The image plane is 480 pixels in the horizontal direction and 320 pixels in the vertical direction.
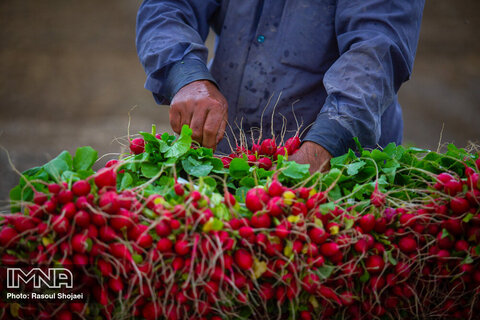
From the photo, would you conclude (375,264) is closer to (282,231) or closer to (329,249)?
(329,249)

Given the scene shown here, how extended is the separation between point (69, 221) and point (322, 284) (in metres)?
0.72

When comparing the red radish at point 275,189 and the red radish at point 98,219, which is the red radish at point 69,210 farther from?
the red radish at point 275,189

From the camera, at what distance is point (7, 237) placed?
977 millimetres

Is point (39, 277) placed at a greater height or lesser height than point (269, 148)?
lesser

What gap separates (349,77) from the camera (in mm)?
1656

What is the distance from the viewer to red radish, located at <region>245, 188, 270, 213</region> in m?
1.12

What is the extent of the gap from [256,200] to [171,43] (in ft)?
3.48

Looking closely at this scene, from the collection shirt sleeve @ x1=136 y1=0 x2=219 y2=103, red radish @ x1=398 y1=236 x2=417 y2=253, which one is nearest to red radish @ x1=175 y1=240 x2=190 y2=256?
red radish @ x1=398 y1=236 x2=417 y2=253

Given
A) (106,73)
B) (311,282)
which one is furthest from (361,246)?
(106,73)

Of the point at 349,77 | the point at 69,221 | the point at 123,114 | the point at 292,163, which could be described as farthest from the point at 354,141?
the point at 123,114

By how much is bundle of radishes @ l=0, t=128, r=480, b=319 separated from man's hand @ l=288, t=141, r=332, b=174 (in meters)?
0.24

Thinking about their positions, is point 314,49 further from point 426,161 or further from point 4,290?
point 4,290

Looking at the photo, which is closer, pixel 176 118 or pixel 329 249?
pixel 329 249

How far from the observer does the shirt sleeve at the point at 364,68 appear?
161 centimetres
